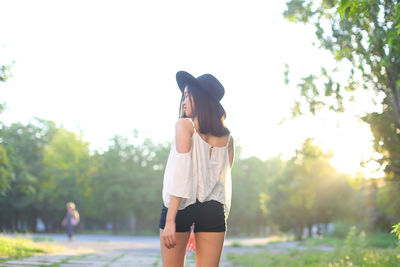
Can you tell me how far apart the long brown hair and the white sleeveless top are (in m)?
0.08

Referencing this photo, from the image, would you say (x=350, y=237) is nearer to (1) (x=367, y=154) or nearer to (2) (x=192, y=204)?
(1) (x=367, y=154)

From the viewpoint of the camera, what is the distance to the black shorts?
9.35 ft

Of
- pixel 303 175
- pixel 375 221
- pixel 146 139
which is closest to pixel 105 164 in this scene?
pixel 146 139

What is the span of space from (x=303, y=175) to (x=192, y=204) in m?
28.2

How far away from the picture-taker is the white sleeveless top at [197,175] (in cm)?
284

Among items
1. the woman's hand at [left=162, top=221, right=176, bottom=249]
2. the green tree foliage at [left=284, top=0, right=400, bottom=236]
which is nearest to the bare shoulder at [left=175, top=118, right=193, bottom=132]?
the woman's hand at [left=162, top=221, right=176, bottom=249]

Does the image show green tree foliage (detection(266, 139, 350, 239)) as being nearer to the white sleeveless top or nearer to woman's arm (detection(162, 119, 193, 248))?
the white sleeveless top

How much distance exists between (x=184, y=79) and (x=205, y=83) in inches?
5.9

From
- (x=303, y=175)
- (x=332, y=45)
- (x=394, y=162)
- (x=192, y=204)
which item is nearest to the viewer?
(x=192, y=204)

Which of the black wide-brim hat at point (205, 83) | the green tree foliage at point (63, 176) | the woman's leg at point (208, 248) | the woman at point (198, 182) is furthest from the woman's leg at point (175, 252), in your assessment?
the green tree foliage at point (63, 176)

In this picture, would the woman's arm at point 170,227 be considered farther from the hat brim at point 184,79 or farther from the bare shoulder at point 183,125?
the hat brim at point 184,79

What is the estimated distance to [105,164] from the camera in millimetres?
51562

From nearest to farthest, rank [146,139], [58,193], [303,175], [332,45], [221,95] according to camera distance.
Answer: [221,95], [332,45], [303,175], [58,193], [146,139]

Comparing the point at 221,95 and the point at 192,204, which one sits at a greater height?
the point at 221,95
